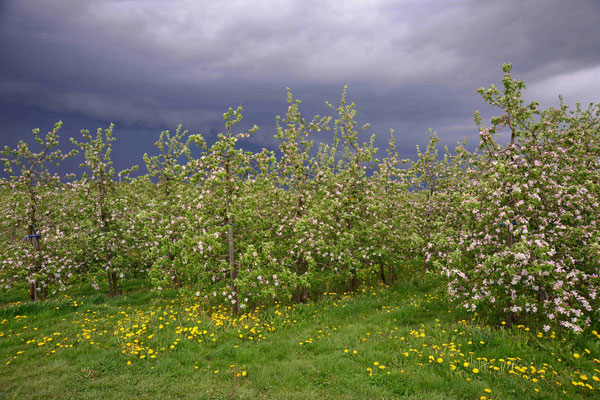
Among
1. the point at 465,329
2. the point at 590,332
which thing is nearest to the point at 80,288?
the point at 465,329

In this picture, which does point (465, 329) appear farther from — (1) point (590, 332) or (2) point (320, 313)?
(2) point (320, 313)

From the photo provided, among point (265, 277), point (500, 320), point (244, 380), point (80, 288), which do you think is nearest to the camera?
point (244, 380)

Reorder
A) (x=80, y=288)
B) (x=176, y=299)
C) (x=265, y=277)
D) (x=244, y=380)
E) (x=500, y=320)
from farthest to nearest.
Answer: (x=80, y=288) → (x=176, y=299) → (x=265, y=277) → (x=500, y=320) → (x=244, y=380)

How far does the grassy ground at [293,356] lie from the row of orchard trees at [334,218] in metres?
1.16

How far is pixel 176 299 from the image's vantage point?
51.6 feet

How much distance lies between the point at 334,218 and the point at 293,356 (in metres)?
7.06

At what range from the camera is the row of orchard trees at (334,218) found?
9586 mm

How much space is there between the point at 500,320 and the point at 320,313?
21.1ft

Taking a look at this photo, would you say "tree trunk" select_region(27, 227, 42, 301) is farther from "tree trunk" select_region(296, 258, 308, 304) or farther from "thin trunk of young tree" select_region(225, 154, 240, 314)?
"tree trunk" select_region(296, 258, 308, 304)

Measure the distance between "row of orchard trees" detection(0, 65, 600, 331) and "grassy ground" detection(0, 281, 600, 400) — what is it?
3.79ft

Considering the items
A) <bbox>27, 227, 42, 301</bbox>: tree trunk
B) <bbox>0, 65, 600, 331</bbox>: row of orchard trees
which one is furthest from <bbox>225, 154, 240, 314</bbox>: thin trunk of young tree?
<bbox>27, 227, 42, 301</bbox>: tree trunk

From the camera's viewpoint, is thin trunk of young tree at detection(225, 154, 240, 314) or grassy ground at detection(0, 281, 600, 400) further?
thin trunk of young tree at detection(225, 154, 240, 314)

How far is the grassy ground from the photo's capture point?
7535mm

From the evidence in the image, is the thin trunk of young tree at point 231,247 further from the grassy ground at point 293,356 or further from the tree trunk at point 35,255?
the tree trunk at point 35,255
